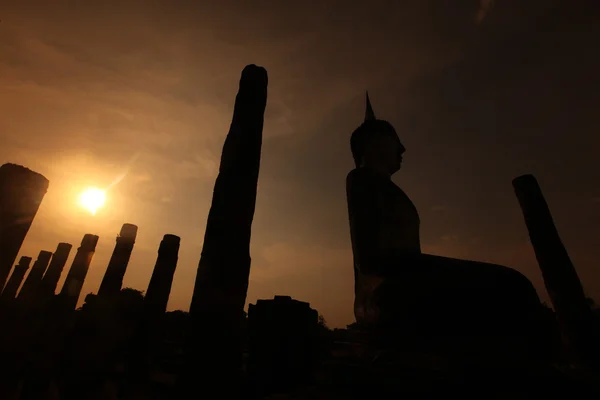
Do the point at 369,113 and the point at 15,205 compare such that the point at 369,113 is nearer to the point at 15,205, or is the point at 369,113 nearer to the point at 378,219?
the point at 378,219

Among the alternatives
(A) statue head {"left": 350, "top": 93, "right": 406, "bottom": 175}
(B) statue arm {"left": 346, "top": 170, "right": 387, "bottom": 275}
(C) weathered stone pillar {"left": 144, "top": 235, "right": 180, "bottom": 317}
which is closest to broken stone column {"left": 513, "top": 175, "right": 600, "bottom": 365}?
(A) statue head {"left": 350, "top": 93, "right": 406, "bottom": 175}

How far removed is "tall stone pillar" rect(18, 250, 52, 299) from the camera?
12703 millimetres

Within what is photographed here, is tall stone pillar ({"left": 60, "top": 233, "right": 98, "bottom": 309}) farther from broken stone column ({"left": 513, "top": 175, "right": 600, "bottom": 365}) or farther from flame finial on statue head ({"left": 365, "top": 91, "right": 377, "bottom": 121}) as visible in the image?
broken stone column ({"left": 513, "top": 175, "right": 600, "bottom": 365})

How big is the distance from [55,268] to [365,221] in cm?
1347

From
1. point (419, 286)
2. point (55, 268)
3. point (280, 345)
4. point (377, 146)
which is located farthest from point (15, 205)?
point (55, 268)

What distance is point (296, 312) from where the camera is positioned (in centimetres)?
348

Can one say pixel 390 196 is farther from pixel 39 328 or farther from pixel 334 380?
pixel 39 328

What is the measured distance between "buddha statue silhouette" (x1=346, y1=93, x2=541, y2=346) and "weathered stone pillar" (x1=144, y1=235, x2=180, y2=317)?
6146 mm

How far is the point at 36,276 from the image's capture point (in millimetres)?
12875

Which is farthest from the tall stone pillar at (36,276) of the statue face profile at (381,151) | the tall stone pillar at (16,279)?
the statue face profile at (381,151)

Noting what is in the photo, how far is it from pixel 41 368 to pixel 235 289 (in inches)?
361

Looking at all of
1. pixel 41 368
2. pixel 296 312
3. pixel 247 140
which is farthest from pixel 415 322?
pixel 41 368

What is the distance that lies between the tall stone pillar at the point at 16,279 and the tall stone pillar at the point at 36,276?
1.09m

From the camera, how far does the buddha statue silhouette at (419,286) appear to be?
273 centimetres
